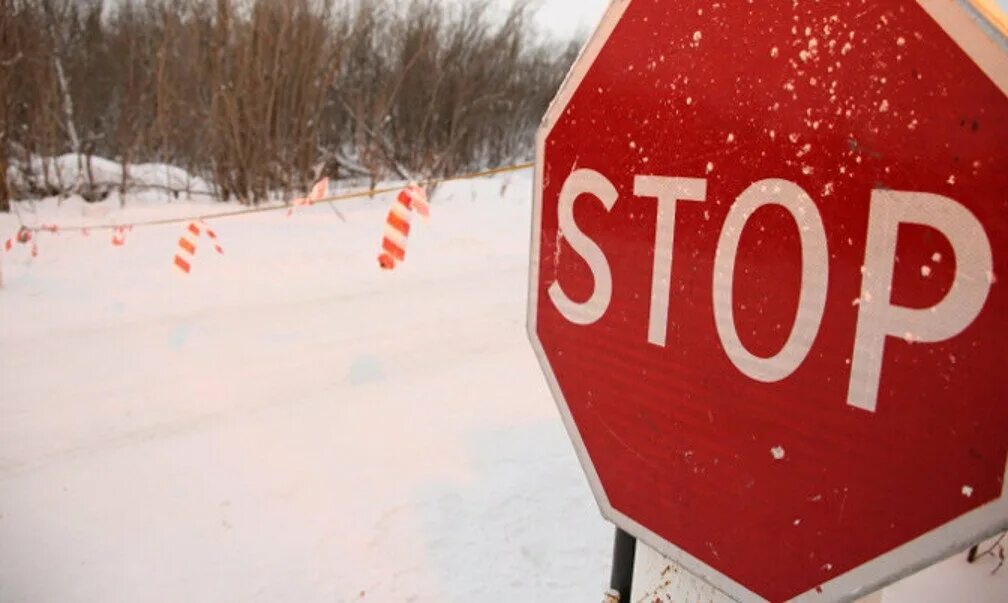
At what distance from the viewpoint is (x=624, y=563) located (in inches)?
42.4

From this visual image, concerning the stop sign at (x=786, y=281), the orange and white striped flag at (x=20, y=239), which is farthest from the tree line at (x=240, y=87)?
the stop sign at (x=786, y=281)

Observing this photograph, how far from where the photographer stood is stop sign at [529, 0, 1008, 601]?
2.13 ft

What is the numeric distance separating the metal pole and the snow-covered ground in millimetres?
2128

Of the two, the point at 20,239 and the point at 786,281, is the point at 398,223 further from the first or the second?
the point at 786,281

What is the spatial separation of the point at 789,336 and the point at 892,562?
0.85ft

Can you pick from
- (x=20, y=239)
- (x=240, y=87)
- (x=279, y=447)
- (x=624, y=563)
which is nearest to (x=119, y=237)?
(x=20, y=239)

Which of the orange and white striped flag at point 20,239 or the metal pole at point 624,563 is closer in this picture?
the metal pole at point 624,563

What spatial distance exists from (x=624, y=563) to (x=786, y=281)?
538 mm

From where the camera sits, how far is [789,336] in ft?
2.63

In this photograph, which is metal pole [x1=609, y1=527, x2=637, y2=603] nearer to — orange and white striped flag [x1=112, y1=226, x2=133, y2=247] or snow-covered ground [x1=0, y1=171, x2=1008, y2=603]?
snow-covered ground [x1=0, y1=171, x2=1008, y2=603]

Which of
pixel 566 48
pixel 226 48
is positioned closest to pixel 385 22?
pixel 226 48

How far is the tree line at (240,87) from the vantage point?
45.1 feet

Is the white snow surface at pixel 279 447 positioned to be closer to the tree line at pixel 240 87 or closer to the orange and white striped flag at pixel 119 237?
the orange and white striped flag at pixel 119 237

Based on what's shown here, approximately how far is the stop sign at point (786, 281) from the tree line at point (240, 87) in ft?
46.6
